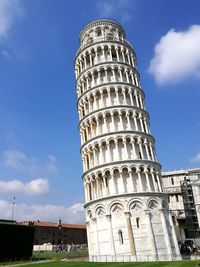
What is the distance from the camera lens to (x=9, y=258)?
41.3 m

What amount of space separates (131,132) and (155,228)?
13.3 metres

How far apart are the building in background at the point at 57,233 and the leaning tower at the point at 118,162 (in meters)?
54.6

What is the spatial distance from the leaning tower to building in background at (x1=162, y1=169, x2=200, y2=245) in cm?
2847

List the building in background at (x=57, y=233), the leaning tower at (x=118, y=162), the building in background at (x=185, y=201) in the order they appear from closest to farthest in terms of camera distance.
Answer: the leaning tower at (x=118, y=162)
the building in background at (x=185, y=201)
the building in background at (x=57, y=233)

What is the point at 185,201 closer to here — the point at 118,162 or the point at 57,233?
the point at 118,162

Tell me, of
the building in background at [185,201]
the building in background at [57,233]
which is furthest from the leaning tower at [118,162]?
the building in background at [57,233]

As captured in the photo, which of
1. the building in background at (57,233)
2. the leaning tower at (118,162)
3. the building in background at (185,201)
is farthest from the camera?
the building in background at (57,233)

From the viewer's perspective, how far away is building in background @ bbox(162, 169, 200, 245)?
63.4m

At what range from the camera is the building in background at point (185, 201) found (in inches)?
2495

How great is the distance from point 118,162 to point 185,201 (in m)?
37.6

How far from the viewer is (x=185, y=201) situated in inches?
2657

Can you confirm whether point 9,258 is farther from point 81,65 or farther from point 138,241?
point 81,65

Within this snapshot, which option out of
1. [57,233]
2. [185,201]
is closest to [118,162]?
[185,201]

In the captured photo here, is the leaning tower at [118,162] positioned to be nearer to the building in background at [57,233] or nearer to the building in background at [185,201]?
the building in background at [185,201]
